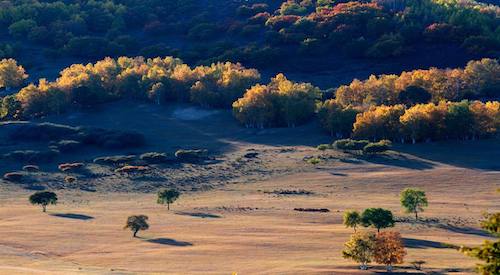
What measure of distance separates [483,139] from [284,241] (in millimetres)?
59288

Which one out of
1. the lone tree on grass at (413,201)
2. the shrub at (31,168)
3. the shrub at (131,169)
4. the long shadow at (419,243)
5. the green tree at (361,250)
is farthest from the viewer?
the shrub at (31,168)

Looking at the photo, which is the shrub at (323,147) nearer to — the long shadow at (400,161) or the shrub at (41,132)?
the long shadow at (400,161)

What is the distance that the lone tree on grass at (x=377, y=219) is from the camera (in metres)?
73.4

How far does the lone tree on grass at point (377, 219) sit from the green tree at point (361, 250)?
10420mm

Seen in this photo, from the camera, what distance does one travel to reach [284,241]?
2793 inches

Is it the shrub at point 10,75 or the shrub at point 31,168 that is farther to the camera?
the shrub at point 10,75

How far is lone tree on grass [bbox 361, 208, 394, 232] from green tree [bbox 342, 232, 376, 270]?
10420 millimetres

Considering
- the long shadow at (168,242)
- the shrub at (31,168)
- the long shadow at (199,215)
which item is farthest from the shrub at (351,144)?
the long shadow at (168,242)

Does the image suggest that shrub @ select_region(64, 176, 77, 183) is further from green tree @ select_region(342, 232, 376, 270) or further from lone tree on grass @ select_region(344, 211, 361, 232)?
green tree @ select_region(342, 232, 376, 270)

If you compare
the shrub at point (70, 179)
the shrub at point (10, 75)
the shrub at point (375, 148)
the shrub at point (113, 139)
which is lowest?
the shrub at point (70, 179)

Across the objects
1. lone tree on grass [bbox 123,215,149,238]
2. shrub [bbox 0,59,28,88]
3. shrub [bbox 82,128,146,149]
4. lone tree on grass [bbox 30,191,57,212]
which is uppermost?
shrub [bbox 0,59,28,88]

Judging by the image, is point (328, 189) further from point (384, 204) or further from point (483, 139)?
point (483, 139)

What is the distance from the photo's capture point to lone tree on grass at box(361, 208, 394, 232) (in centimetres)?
7344

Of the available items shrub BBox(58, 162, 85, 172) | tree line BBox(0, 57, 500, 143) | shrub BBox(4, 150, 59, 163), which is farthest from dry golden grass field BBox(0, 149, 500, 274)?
shrub BBox(4, 150, 59, 163)
